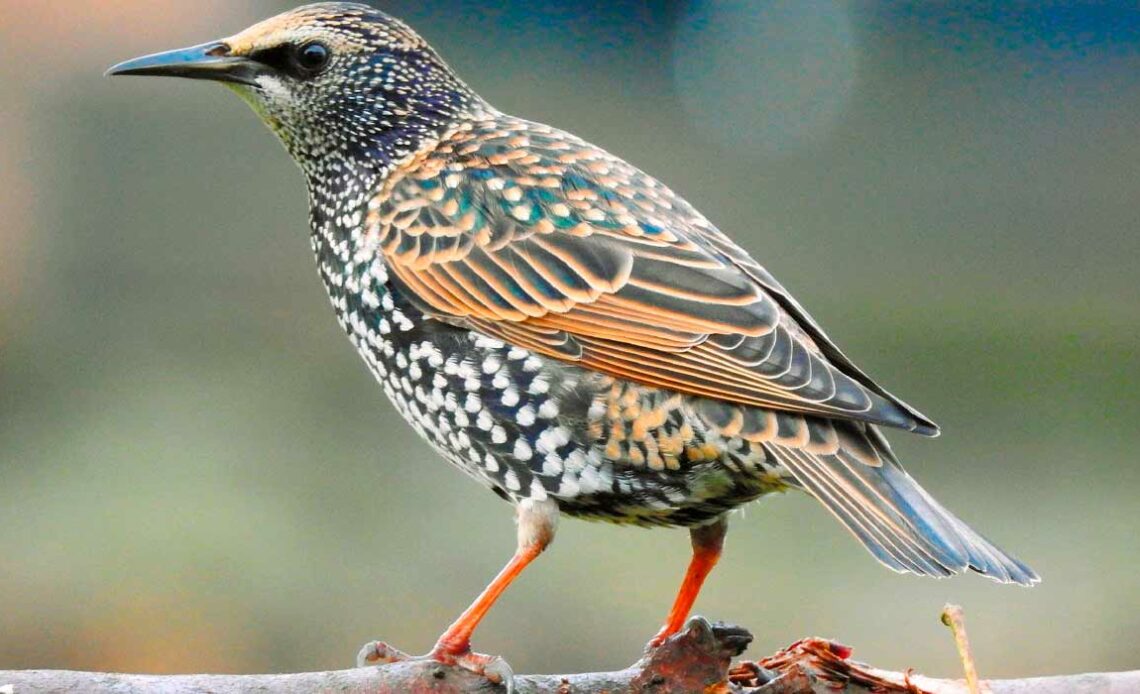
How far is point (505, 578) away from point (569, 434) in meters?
0.31

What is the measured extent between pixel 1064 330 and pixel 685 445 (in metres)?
4.88

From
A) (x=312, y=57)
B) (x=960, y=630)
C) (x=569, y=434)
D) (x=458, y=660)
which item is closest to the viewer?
(x=960, y=630)

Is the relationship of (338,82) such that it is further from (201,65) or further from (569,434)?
(569,434)

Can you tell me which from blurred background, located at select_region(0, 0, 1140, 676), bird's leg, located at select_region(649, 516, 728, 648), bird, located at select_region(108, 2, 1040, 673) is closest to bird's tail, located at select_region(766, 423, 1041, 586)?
bird, located at select_region(108, 2, 1040, 673)

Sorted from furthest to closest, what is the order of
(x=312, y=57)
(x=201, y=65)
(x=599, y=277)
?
(x=312, y=57), (x=201, y=65), (x=599, y=277)

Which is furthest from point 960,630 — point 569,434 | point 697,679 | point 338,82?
point 338,82

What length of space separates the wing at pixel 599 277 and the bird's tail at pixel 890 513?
102 mm

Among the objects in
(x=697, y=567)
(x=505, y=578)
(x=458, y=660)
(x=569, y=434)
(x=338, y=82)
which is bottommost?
(x=458, y=660)

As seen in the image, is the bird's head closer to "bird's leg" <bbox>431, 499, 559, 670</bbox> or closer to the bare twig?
"bird's leg" <bbox>431, 499, 559, 670</bbox>

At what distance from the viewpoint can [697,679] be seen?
278 centimetres

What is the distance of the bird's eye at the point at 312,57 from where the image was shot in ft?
11.3

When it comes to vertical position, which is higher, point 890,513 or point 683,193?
point 683,193

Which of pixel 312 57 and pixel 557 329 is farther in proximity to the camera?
pixel 312 57

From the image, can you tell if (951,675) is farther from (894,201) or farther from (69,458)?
(69,458)
